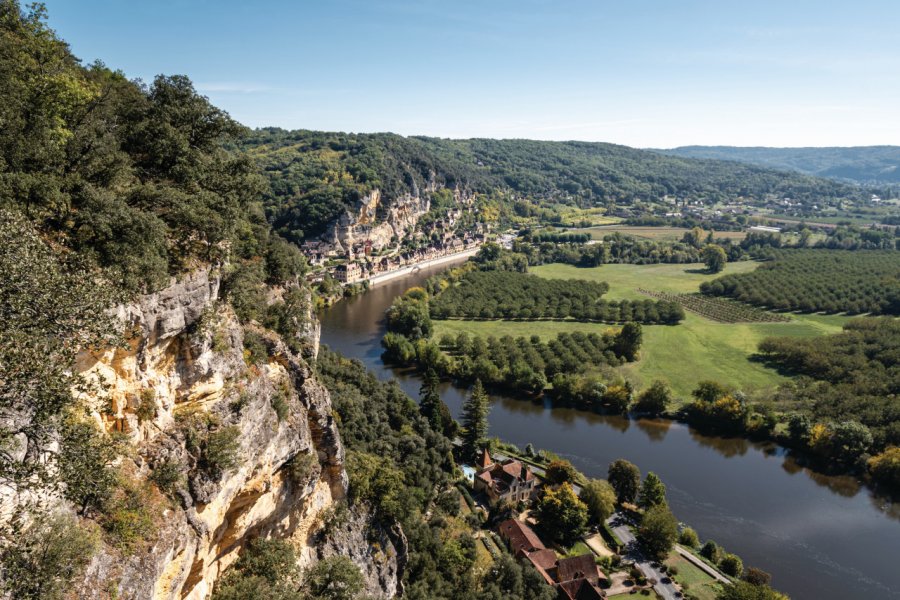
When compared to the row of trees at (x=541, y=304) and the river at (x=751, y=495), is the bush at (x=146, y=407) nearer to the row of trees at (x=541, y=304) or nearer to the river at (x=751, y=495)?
the river at (x=751, y=495)

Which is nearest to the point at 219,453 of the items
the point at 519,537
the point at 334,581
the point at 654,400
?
the point at 334,581

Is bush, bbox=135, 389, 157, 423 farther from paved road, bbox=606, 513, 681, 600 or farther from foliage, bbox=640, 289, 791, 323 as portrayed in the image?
foliage, bbox=640, 289, 791, 323

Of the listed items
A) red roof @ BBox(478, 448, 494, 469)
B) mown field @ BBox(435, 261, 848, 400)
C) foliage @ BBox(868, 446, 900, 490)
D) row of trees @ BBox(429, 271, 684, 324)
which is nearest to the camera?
red roof @ BBox(478, 448, 494, 469)

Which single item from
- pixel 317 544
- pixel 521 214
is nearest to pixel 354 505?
pixel 317 544

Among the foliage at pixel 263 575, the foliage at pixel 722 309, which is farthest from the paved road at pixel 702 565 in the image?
the foliage at pixel 722 309

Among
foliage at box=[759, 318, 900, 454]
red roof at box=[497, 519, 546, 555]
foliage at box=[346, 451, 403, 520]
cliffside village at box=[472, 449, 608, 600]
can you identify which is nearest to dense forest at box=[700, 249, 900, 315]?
foliage at box=[759, 318, 900, 454]

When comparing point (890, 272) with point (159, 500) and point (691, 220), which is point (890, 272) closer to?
point (691, 220)
